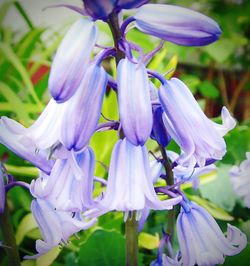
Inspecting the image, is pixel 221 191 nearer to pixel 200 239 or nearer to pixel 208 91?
pixel 200 239

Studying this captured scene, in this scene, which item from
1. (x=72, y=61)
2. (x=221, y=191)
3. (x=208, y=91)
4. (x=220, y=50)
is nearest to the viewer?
(x=72, y=61)

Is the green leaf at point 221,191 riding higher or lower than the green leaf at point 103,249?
lower

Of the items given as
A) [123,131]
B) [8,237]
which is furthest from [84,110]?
[8,237]

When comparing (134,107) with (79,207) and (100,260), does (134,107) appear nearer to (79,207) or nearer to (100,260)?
(79,207)

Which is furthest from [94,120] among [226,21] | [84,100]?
[226,21]

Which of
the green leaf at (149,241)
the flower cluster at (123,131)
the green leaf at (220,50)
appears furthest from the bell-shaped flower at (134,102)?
the green leaf at (220,50)

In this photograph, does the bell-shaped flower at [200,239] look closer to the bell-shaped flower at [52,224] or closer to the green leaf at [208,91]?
the bell-shaped flower at [52,224]
